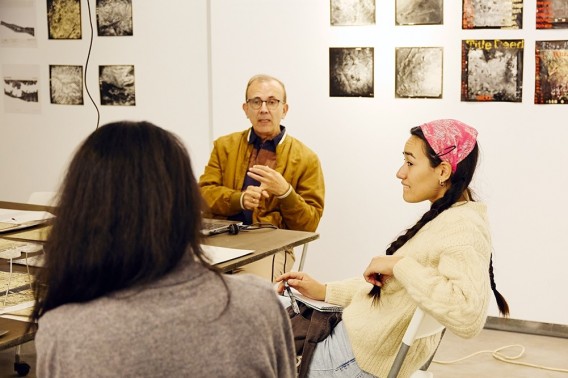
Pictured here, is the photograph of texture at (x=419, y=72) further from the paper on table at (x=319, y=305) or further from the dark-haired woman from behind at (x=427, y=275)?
the paper on table at (x=319, y=305)

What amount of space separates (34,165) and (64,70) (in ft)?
2.27

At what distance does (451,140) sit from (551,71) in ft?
6.52

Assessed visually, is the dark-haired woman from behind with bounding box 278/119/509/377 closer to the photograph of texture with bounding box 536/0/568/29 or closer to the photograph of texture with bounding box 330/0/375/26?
the photograph of texture with bounding box 536/0/568/29

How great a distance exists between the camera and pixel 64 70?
5.52 metres

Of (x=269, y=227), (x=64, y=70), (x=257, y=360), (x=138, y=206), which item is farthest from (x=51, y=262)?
(x=64, y=70)

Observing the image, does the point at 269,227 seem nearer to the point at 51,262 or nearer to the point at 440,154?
the point at 440,154

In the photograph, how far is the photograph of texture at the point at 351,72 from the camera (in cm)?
461

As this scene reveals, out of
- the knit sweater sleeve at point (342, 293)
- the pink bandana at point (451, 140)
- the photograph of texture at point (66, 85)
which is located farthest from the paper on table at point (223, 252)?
the photograph of texture at point (66, 85)

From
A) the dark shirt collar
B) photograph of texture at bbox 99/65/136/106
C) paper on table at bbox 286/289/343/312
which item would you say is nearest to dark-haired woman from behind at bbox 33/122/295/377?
paper on table at bbox 286/289/343/312

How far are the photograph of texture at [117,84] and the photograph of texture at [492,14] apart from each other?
2115mm

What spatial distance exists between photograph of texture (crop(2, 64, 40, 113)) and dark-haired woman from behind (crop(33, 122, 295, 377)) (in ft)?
14.8

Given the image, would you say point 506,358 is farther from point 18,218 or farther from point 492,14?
point 18,218

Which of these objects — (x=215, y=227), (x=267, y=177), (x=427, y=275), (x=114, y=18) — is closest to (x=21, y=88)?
(x=114, y=18)

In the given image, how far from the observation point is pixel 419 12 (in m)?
4.46
